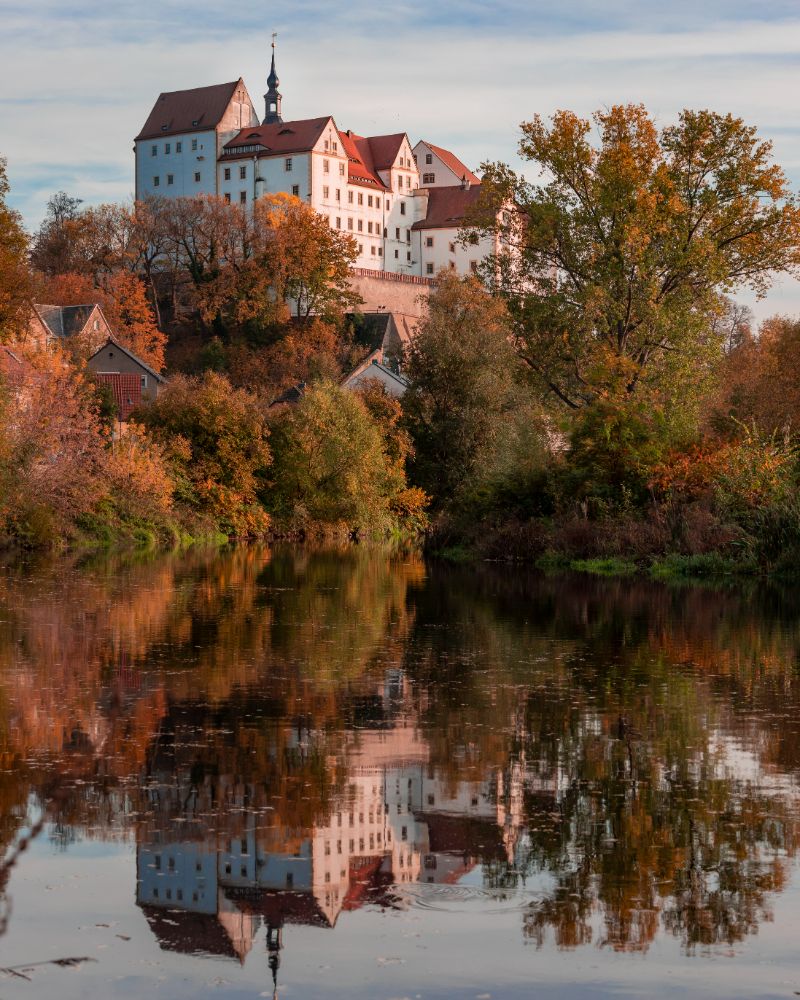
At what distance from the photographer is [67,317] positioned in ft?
298

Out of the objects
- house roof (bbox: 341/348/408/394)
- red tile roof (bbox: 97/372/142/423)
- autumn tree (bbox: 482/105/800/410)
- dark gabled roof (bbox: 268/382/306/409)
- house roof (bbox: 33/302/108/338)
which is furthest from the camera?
house roof (bbox: 33/302/108/338)

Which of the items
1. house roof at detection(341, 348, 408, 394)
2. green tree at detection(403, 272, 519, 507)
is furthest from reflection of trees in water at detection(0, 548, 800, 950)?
house roof at detection(341, 348, 408, 394)

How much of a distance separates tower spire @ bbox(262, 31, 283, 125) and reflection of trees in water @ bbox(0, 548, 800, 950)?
120 metres

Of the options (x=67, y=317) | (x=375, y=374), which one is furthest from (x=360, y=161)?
(x=375, y=374)

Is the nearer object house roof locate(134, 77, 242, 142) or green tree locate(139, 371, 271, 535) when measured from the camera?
green tree locate(139, 371, 271, 535)

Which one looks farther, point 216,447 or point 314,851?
point 216,447

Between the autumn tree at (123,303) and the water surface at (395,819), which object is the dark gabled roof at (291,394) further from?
the water surface at (395,819)

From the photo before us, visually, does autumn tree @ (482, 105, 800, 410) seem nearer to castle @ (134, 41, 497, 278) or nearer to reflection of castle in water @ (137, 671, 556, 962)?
reflection of castle in water @ (137, 671, 556, 962)

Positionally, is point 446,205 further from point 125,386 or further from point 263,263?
point 125,386

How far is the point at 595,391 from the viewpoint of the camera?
1628 inches

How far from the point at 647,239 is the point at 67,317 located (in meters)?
58.3

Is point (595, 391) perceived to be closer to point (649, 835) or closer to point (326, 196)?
point (649, 835)

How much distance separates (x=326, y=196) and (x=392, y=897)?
12501cm

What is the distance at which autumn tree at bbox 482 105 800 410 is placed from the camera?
41.2 metres
